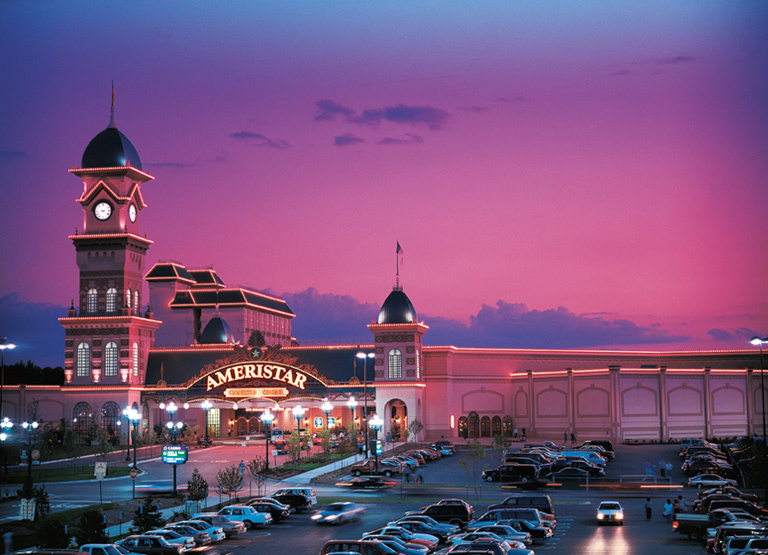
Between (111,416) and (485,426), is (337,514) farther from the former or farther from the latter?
(111,416)

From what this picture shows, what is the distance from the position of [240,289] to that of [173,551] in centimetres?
10047

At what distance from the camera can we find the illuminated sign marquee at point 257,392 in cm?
10062

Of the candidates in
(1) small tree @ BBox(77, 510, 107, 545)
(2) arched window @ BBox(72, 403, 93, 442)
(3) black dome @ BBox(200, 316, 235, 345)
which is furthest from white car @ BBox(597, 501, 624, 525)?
(3) black dome @ BBox(200, 316, 235, 345)

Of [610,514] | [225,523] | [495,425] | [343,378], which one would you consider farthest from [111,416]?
[610,514]

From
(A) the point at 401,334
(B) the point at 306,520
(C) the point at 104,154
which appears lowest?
(B) the point at 306,520

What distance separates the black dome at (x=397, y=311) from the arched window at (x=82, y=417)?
30393 millimetres

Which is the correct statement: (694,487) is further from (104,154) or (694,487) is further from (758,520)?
(104,154)

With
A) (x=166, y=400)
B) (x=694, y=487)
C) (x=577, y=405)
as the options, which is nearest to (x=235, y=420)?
(x=166, y=400)

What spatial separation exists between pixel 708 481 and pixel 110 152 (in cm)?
6576

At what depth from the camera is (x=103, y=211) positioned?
101250mm

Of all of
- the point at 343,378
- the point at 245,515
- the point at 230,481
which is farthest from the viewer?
the point at 343,378

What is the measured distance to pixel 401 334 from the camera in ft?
314

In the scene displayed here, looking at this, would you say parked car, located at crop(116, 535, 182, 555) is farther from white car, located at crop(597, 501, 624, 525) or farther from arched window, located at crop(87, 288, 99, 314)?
arched window, located at crop(87, 288, 99, 314)

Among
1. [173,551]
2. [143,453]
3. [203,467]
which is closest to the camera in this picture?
[173,551]
